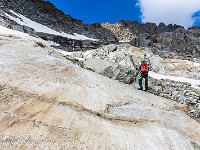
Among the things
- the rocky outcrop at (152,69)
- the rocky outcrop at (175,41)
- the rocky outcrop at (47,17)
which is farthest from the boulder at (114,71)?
the rocky outcrop at (47,17)

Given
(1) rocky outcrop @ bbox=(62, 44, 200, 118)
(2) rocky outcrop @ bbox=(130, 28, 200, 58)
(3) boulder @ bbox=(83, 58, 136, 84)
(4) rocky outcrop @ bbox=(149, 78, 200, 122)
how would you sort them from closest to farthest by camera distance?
(4) rocky outcrop @ bbox=(149, 78, 200, 122)
(1) rocky outcrop @ bbox=(62, 44, 200, 118)
(3) boulder @ bbox=(83, 58, 136, 84)
(2) rocky outcrop @ bbox=(130, 28, 200, 58)

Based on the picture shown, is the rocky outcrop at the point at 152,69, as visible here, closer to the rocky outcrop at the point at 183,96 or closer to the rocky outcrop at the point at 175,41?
the rocky outcrop at the point at 183,96

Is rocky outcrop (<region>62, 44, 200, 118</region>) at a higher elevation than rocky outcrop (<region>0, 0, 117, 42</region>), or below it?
below

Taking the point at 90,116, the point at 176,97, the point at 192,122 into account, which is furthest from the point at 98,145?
the point at 176,97

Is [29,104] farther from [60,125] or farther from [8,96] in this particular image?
[60,125]

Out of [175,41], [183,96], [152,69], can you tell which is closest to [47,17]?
[175,41]

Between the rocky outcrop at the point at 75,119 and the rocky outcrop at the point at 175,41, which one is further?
the rocky outcrop at the point at 175,41

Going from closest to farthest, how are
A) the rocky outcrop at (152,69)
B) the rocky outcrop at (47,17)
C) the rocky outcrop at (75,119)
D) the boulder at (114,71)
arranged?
1. the rocky outcrop at (75,119)
2. the rocky outcrop at (152,69)
3. the boulder at (114,71)
4. the rocky outcrop at (47,17)

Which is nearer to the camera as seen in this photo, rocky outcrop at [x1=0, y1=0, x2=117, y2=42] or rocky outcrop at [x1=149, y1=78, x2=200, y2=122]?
rocky outcrop at [x1=149, y1=78, x2=200, y2=122]

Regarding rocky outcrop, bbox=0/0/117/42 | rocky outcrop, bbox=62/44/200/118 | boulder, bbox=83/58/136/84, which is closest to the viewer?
rocky outcrop, bbox=62/44/200/118

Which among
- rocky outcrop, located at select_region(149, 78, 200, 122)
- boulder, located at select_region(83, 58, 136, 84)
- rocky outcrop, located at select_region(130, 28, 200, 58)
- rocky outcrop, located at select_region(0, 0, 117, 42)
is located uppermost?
rocky outcrop, located at select_region(0, 0, 117, 42)

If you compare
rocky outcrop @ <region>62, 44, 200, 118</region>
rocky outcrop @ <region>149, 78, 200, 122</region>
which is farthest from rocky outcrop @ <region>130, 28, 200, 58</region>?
rocky outcrop @ <region>149, 78, 200, 122</region>

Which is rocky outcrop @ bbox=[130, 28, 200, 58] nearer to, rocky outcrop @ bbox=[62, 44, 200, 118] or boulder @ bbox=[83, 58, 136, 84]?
rocky outcrop @ bbox=[62, 44, 200, 118]

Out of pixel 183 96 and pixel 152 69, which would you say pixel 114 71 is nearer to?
pixel 183 96
